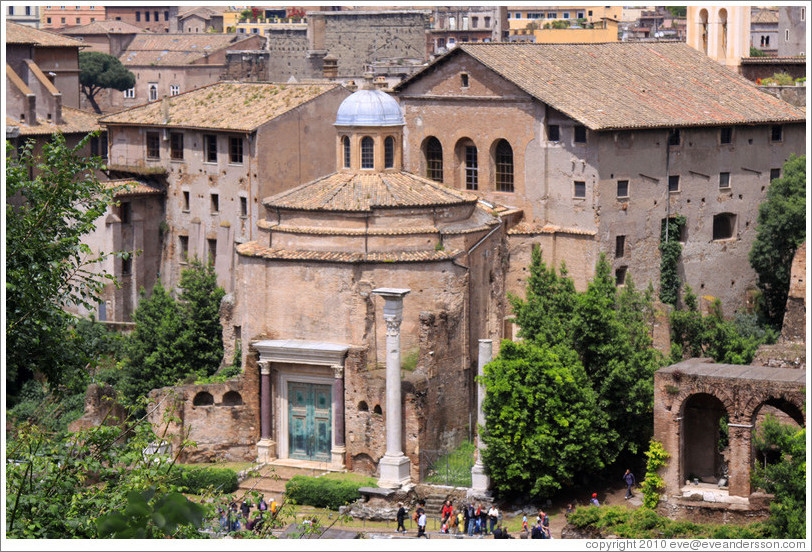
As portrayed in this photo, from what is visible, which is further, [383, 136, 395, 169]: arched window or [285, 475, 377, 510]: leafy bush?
[383, 136, 395, 169]: arched window

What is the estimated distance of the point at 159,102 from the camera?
2217 inches

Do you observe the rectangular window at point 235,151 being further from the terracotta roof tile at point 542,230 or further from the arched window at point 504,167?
the terracotta roof tile at point 542,230

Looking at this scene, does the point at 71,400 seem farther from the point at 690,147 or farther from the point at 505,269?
the point at 690,147

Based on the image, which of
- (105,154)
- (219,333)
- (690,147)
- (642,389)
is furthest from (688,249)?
(105,154)

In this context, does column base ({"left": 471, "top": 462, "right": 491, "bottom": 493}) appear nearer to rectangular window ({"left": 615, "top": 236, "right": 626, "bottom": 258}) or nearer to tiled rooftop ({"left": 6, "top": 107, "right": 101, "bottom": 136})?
rectangular window ({"left": 615, "top": 236, "right": 626, "bottom": 258})

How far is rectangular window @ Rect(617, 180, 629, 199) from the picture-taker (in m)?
46.3

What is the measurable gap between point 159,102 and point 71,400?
481 inches

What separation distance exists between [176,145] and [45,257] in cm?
2710

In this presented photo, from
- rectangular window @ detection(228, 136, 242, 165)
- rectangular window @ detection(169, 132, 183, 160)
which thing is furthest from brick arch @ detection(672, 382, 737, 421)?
rectangular window @ detection(169, 132, 183, 160)

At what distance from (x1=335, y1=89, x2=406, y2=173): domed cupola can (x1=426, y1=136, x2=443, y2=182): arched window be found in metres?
4.82

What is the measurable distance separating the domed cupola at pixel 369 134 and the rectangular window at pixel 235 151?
8.56m

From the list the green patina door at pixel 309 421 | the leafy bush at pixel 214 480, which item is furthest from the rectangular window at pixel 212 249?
the leafy bush at pixel 214 480

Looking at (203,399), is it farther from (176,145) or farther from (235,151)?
(176,145)

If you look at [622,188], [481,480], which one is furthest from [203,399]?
[622,188]
